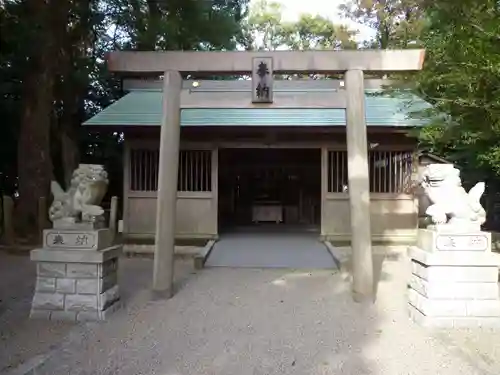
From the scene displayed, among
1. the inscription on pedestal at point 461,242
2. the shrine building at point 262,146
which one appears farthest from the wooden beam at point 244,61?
the shrine building at point 262,146

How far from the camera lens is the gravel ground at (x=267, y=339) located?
4.13m

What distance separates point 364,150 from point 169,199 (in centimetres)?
273

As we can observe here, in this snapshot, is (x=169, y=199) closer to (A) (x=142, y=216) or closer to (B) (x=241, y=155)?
(A) (x=142, y=216)

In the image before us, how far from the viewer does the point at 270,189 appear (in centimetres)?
1753

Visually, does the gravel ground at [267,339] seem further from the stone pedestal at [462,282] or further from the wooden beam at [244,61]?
the wooden beam at [244,61]

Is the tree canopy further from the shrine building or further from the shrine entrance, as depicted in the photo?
the shrine entrance

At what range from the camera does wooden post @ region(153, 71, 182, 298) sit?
6.66 m

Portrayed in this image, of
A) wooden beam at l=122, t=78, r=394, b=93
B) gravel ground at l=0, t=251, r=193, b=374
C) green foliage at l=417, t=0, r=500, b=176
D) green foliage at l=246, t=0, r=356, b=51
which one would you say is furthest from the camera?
green foliage at l=246, t=0, r=356, b=51

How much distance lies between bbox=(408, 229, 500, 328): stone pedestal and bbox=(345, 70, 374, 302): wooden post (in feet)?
4.27

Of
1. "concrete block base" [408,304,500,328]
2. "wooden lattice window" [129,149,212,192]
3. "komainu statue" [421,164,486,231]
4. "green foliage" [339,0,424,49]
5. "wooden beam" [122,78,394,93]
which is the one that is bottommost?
"concrete block base" [408,304,500,328]

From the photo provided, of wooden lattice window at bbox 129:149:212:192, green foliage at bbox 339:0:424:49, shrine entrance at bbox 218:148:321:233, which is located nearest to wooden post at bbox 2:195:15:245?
wooden lattice window at bbox 129:149:212:192

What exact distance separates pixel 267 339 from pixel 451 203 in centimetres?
248

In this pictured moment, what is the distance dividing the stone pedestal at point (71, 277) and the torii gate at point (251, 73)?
3.95ft

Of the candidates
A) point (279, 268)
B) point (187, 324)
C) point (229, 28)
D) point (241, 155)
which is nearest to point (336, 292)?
point (279, 268)
